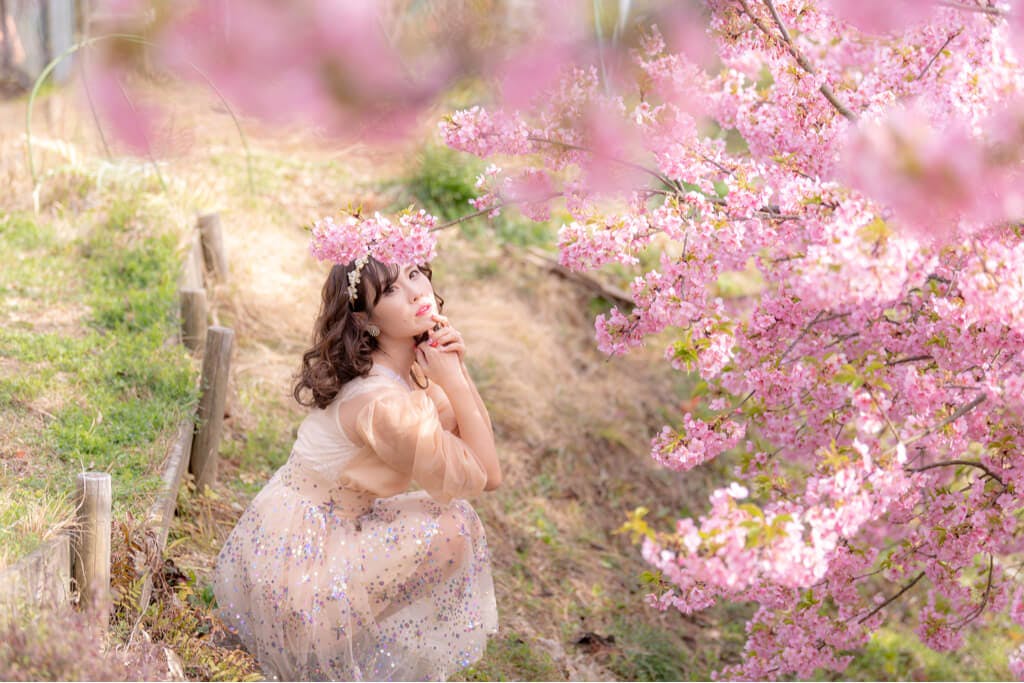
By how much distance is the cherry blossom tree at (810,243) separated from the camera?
2.15 m

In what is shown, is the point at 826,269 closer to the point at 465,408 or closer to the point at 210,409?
the point at 465,408

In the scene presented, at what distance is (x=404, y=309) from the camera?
287 centimetres

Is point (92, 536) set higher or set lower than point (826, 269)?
lower

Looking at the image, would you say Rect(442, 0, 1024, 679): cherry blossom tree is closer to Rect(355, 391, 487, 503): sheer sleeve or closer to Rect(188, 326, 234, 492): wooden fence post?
Rect(355, 391, 487, 503): sheer sleeve

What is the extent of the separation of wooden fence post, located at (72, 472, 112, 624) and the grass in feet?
0.21

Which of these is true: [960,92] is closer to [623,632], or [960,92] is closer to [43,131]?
[623,632]

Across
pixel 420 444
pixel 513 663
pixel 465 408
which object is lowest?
pixel 513 663

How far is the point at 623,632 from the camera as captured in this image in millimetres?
4168

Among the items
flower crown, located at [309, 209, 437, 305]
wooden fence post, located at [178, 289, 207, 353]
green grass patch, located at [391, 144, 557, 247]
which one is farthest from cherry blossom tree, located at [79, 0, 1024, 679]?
green grass patch, located at [391, 144, 557, 247]

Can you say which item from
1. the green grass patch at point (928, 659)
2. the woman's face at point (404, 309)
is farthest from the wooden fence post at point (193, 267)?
the green grass patch at point (928, 659)

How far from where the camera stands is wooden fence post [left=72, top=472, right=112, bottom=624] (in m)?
2.56

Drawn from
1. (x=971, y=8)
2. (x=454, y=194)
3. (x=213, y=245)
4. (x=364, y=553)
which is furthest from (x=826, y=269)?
(x=454, y=194)

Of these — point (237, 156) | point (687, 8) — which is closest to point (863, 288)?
point (687, 8)

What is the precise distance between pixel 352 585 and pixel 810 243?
4.86 feet
